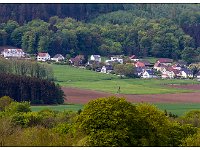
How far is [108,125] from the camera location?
1627 cm

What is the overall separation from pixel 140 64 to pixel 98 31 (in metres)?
14.1

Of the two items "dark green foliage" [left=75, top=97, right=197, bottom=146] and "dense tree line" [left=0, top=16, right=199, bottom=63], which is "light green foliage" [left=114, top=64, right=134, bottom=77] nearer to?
"dense tree line" [left=0, top=16, right=199, bottom=63]

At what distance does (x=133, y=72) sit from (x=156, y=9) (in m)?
37.2

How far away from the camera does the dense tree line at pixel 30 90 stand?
35.3 m

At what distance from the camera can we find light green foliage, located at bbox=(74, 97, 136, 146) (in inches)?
621

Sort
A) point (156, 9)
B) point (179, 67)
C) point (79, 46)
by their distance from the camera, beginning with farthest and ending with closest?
point (156, 9) < point (79, 46) < point (179, 67)

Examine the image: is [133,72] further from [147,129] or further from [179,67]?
[147,129]

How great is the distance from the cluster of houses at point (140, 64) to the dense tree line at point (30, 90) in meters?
12.2

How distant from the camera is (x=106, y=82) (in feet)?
141

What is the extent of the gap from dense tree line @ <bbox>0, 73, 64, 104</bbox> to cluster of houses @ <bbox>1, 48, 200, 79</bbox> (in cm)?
1215

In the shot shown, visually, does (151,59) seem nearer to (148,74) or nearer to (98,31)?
(98,31)

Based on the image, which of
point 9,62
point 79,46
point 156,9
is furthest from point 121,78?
point 156,9

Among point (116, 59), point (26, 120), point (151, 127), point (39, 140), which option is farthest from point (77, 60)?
point (39, 140)

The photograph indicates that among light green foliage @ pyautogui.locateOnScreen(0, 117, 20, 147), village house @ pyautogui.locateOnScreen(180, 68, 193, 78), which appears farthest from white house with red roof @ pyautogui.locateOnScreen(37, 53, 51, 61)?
light green foliage @ pyautogui.locateOnScreen(0, 117, 20, 147)
